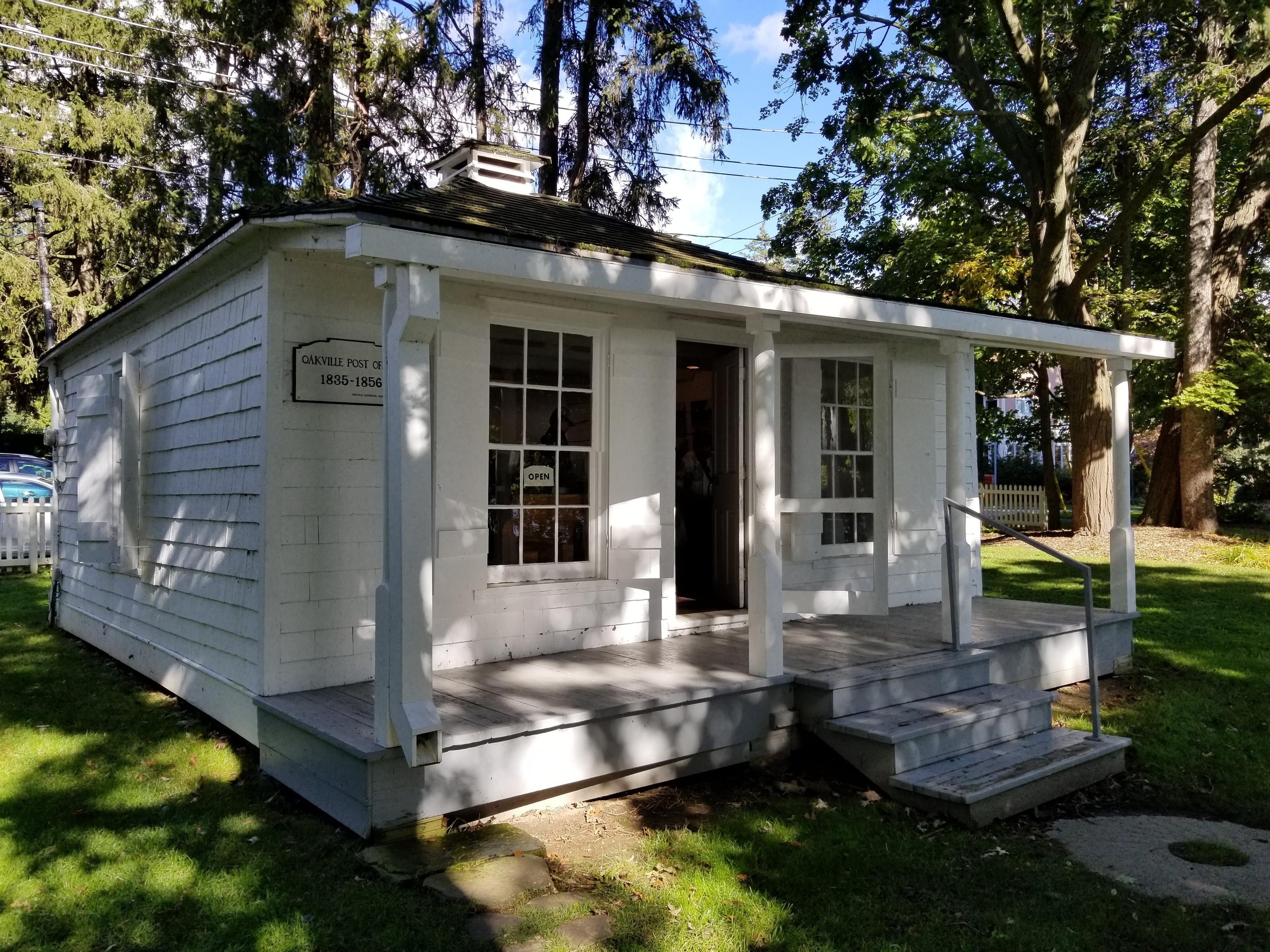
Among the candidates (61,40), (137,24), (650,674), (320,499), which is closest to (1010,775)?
(650,674)

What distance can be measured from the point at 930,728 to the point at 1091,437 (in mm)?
10488

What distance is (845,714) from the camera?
16.2 feet

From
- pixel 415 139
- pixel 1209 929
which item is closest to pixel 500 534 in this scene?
pixel 1209 929

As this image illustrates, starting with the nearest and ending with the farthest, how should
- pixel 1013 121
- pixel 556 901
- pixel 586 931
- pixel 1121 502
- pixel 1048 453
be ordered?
1. pixel 586 931
2. pixel 556 901
3. pixel 1121 502
4. pixel 1013 121
5. pixel 1048 453

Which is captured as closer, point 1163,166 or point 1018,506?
point 1163,166

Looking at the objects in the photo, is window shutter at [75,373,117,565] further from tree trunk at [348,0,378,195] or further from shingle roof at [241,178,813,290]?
tree trunk at [348,0,378,195]

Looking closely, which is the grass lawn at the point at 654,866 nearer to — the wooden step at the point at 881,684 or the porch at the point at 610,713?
the porch at the point at 610,713

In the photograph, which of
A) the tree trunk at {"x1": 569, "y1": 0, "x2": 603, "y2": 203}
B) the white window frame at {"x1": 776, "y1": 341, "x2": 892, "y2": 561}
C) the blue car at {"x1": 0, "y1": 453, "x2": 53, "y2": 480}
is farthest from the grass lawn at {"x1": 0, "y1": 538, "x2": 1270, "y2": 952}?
the blue car at {"x1": 0, "y1": 453, "x2": 53, "y2": 480}

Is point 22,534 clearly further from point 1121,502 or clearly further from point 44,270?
A: point 1121,502

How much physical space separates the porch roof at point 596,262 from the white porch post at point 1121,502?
242mm

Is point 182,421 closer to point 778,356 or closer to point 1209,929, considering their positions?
point 778,356

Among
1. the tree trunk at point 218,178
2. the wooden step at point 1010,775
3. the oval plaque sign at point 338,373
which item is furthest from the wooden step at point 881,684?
the tree trunk at point 218,178

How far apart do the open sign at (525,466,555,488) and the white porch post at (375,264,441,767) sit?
1.76 metres

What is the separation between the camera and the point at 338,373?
4848mm
